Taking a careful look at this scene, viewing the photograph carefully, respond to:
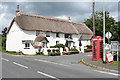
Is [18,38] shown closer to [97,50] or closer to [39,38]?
[39,38]

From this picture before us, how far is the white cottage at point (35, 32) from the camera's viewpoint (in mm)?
28328

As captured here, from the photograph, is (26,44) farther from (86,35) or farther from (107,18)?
(107,18)

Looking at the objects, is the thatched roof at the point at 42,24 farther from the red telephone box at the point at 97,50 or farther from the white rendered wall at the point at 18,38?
the red telephone box at the point at 97,50

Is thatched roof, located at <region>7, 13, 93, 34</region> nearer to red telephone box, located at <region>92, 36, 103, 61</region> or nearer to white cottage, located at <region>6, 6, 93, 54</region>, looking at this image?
white cottage, located at <region>6, 6, 93, 54</region>

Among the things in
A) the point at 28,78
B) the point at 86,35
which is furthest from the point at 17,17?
the point at 28,78

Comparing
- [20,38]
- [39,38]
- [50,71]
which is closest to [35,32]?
[39,38]

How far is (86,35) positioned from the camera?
40969 millimetres

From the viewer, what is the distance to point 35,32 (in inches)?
1175

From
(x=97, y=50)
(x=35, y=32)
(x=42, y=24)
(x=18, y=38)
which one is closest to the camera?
(x=97, y=50)

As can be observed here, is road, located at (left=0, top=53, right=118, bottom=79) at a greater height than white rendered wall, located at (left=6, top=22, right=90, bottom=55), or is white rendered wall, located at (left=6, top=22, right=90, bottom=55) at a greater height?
white rendered wall, located at (left=6, top=22, right=90, bottom=55)

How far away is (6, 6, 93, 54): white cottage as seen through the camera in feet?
92.9

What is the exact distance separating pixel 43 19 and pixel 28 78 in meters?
27.8

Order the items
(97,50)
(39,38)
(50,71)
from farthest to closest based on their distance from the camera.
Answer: (39,38) → (97,50) → (50,71)

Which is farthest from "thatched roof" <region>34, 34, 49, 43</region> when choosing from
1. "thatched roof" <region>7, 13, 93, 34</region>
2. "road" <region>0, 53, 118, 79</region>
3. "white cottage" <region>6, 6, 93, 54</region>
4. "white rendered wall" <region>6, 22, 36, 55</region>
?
"road" <region>0, 53, 118, 79</region>
